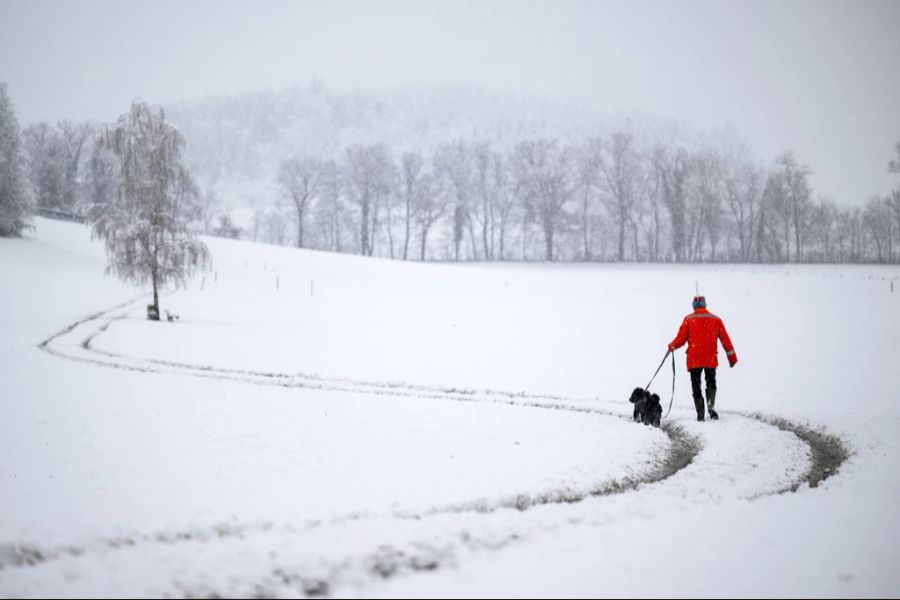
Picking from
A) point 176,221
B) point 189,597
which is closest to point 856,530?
point 189,597

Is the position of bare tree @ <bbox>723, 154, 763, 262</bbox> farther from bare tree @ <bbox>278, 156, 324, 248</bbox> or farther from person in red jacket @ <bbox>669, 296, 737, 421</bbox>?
person in red jacket @ <bbox>669, 296, 737, 421</bbox>

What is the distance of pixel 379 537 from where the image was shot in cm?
575

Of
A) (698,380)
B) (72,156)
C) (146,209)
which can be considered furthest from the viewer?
(72,156)

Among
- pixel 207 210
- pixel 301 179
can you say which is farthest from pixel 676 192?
pixel 207 210

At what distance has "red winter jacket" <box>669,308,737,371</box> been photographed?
37.3 feet

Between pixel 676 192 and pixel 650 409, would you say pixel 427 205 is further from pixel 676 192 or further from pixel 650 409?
pixel 650 409

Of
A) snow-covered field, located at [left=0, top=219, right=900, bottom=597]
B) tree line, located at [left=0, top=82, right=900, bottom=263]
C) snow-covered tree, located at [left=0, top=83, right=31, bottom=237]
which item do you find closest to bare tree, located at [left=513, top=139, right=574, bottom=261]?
tree line, located at [left=0, top=82, right=900, bottom=263]

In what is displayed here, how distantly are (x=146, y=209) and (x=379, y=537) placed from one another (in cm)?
2575

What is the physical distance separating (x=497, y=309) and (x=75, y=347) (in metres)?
20.2

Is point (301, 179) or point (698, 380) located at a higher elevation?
point (301, 179)

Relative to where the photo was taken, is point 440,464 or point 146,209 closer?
point 440,464

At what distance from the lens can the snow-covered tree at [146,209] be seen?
2569 cm

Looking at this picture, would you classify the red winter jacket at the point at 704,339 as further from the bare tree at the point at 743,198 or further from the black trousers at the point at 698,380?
the bare tree at the point at 743,198

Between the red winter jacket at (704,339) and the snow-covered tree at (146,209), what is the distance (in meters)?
23.4
